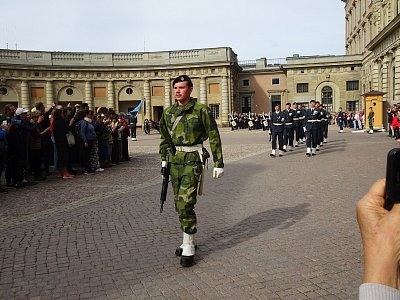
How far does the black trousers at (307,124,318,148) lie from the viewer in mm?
15463

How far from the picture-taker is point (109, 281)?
417 centimetres

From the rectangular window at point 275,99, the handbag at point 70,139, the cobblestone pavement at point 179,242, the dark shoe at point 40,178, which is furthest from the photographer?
the rectangular window at point 275,99

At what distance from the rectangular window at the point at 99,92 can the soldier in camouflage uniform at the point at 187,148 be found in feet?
146

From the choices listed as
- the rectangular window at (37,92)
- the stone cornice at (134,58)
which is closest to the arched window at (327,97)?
the stone cornice at (134,58)

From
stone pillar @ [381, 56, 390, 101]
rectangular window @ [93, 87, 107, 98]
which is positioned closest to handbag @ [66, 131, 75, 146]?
stone pillar @ [381, 56, 390, 101]

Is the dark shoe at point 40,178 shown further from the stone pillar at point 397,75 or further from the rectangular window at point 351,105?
the rectangular window at point 351,105

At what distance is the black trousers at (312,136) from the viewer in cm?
1546

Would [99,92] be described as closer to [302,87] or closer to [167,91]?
[167,91]

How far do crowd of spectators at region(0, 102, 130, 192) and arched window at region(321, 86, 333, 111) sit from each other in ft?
129

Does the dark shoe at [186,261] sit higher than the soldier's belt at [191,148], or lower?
lower

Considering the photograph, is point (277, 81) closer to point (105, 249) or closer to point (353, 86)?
point (353, 86)

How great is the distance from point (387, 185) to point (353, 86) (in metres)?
50.9

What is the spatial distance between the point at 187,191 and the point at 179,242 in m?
1.03

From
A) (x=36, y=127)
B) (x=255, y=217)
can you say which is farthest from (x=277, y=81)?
(x=255, y=217)
